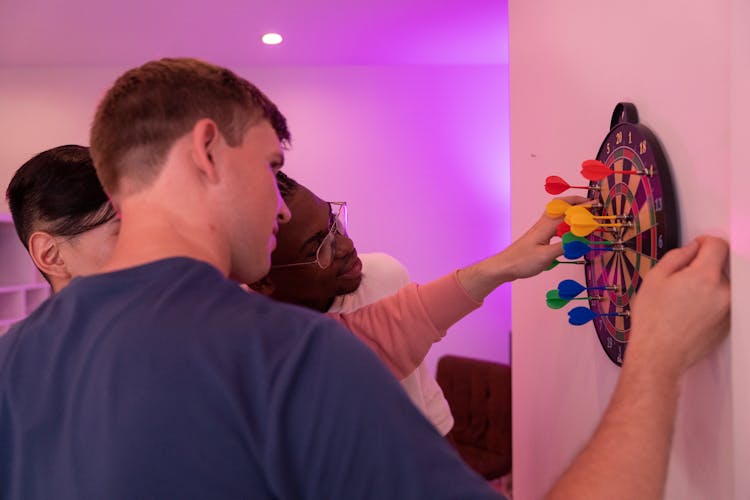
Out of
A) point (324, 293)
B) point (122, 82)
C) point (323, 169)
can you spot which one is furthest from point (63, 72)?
point (122, 82)

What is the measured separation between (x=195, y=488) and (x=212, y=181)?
1.14 feet

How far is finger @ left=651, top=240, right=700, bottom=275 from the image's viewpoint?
2.81 feet

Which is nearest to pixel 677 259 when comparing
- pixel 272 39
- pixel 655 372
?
pixel 655 372

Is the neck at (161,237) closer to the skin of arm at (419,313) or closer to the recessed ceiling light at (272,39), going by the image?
the skin of arm at (419,313)

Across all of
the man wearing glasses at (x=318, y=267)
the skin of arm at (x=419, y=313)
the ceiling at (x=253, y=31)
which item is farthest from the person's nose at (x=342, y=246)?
the ceiling at (x=253, y=31)

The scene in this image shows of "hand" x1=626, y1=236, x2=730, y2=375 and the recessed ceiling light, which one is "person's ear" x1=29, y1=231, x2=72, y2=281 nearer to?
"hand" x1=626, y1=236, x2=730, y2=375

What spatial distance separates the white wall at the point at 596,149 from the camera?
0.84 m

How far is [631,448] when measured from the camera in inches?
28.9

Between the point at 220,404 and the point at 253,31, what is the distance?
3959 millimetres

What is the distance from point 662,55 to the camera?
3.22 ft

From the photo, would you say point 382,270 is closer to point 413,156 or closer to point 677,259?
point 677,259

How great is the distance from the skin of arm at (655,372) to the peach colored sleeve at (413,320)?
65 centimetres

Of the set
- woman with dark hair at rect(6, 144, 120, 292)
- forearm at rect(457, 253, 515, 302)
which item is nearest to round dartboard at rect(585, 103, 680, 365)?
forearm at rect(457, 253, 515, 302)

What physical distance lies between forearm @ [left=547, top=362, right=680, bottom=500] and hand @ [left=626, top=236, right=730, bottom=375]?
3 centimetres
